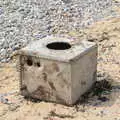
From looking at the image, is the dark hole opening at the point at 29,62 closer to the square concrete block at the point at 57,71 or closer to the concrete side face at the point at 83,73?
the square concrete block at the point at 57,71

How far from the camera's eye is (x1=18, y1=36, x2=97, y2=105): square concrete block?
5.53 meters

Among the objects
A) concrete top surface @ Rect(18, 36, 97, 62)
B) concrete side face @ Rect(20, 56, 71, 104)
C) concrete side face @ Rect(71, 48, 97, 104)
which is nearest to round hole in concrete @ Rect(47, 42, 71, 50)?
concrete top surface @ Rect(18, 36, 97, 62)

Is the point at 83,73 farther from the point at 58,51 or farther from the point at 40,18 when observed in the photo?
the point at 40,18

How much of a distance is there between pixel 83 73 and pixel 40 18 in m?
3.58

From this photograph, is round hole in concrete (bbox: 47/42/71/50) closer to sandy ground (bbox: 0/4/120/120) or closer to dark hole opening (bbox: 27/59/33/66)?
dark hole opening (bbox: 27/59/33/66)

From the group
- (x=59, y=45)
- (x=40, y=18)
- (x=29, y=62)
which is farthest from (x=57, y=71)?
(x=40, y=18)

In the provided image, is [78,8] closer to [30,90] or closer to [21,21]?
[21,21]

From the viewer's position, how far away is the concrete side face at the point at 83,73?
558 centimetres

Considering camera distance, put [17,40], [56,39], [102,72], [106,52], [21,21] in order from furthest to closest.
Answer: [21,21] < [17,40] < [106,52] < [102,72] < [56,39]

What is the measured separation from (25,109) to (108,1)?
16.5ft

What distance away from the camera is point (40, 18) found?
9141mm

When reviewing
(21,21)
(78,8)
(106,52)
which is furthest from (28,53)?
(78,8)

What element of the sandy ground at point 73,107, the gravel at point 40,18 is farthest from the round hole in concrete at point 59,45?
the gravel at point 40,18

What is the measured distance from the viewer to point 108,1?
10.1 meters
